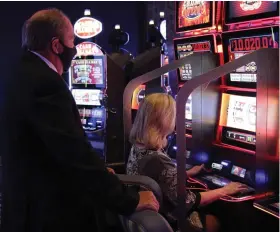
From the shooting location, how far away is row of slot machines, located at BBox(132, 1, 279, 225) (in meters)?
2.52

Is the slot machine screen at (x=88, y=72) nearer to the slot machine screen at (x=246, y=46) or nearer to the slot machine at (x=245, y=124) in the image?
the slot machine at (x=245, y=124)

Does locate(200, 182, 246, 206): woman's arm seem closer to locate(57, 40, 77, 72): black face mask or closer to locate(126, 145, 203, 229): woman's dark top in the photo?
locate(126, 145, 203, 229): woman's dark top

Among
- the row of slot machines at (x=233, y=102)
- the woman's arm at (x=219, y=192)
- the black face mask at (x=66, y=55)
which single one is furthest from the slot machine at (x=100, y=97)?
the black face mask at (x=66, y=55)

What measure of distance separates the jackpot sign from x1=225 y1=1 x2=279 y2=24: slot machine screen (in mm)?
3859

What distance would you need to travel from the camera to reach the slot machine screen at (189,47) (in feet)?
11.0

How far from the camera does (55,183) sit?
1.65 m

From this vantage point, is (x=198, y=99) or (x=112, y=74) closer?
(x=198, y=99)

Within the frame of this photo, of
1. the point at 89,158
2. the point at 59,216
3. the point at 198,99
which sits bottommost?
the point at 59,216

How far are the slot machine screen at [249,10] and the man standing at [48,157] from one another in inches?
60.5

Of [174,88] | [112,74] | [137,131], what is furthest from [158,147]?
[112,74]

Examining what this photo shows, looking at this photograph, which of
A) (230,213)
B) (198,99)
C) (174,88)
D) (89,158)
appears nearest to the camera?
(89,158)

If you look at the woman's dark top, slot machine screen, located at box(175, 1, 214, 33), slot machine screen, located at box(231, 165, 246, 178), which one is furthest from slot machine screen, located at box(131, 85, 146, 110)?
the woman's dark top

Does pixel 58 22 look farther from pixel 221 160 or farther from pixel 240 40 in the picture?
pixel 221 160

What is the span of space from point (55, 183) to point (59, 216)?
0.47ft
